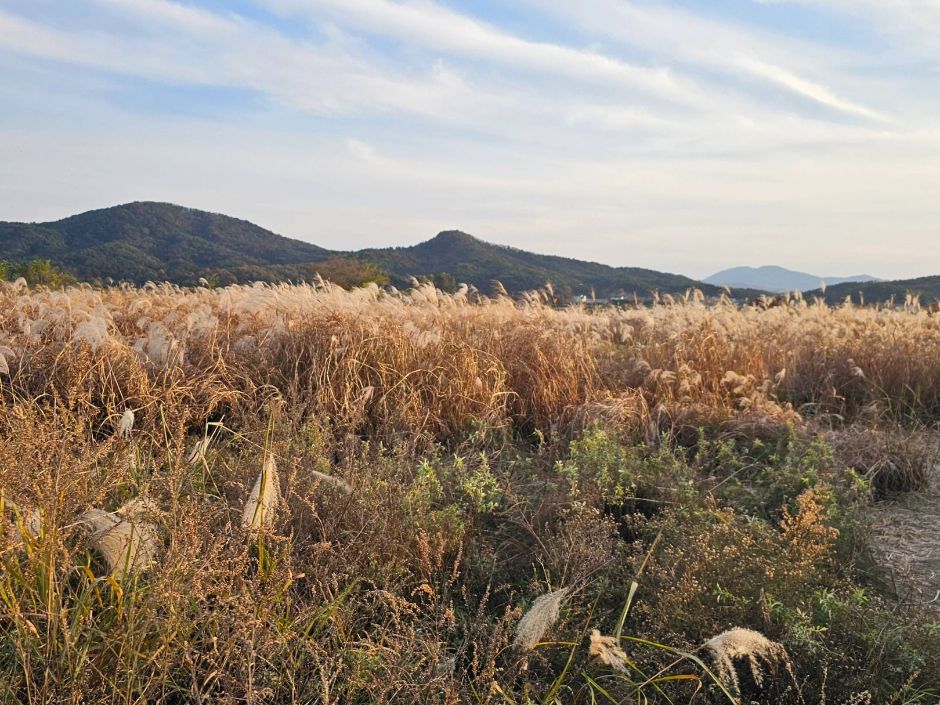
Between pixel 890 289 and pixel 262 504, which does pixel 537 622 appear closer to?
pixel 262 504

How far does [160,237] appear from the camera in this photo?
73812 mm

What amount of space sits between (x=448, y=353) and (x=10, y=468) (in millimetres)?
2945

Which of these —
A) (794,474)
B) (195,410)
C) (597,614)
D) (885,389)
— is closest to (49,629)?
(597,614)

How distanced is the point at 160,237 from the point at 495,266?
1551 inches

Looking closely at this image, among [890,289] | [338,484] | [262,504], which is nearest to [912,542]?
[338,484]

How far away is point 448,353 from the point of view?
15.4 ft

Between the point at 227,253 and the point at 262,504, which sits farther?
the point at 227,253

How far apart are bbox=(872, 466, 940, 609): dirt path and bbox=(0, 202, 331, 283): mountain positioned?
61077 mm

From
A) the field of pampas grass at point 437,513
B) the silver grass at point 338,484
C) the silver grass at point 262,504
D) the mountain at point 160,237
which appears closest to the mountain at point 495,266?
the mountain at point 160,237

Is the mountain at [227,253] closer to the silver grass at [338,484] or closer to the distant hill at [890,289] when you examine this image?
the distant hill at [890,289]

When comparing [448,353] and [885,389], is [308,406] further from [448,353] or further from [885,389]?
[885,389]

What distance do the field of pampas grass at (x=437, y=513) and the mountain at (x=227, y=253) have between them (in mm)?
30039

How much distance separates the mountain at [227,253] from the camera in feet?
146

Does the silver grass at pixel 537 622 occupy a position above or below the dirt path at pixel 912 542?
above
